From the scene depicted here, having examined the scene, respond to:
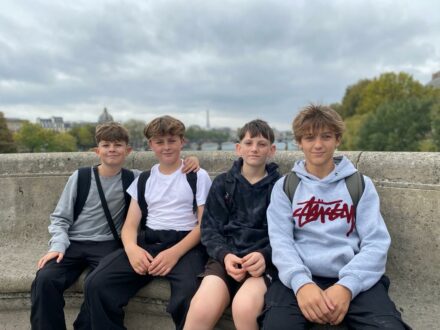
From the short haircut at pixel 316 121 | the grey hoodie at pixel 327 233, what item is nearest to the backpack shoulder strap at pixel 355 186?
the grey hoodie at pixel 327 233

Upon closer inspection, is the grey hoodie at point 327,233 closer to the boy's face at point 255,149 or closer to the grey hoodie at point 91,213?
the boy's face at point 255,149

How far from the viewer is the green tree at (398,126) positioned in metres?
38.5

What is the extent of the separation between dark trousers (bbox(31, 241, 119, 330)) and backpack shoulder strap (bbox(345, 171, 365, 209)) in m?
1.93

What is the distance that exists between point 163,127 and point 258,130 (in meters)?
0.77

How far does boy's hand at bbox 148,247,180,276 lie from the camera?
2.74 m

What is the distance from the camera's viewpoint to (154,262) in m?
2.74

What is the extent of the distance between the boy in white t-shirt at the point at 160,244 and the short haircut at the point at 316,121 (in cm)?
92

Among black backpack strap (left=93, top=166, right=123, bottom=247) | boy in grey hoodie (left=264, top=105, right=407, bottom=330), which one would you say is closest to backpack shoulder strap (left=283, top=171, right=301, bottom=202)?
boy in grey hoodie (left=264, top=105, right=407, bottom=330)

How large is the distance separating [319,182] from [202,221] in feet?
2.97

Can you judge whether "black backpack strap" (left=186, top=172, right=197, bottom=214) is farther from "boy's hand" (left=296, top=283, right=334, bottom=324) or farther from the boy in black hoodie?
"boy's hand" (left=296, top=283, right=334, bottom=324)

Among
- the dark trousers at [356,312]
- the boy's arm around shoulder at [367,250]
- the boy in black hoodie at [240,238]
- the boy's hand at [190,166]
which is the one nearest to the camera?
the dark trousers at [356,312]

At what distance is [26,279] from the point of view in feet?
9.81

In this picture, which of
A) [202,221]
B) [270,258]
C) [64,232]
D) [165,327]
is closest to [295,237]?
[270,258]

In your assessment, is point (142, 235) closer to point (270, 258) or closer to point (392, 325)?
point (270, 258)
